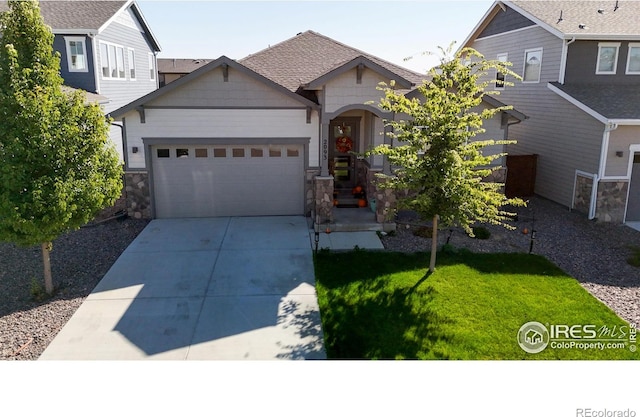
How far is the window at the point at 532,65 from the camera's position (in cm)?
1722

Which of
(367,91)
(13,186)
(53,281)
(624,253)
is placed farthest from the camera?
(367,91)

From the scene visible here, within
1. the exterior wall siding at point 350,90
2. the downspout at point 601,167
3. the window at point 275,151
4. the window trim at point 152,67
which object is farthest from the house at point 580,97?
the window trim at point 152,67

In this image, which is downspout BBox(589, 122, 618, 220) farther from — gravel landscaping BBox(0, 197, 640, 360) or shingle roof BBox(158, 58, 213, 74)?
shingle roof BBox(158, 58, 213, 74)

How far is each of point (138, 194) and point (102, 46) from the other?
10.2 metres

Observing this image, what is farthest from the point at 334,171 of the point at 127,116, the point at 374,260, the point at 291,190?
the point at 127,116

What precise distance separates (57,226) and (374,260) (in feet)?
20.5

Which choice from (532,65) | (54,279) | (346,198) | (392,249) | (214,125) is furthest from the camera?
(532,65)

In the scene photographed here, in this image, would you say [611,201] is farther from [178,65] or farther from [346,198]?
[178,65]

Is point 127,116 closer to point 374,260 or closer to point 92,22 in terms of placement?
point 374,260

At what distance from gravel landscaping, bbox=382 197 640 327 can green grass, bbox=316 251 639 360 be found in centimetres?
44

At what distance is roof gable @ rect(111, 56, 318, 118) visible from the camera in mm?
12562

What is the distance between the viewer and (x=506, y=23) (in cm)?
1942

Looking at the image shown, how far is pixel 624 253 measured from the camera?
11422 mm

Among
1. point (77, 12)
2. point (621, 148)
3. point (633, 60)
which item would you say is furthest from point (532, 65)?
point (77, 12)
